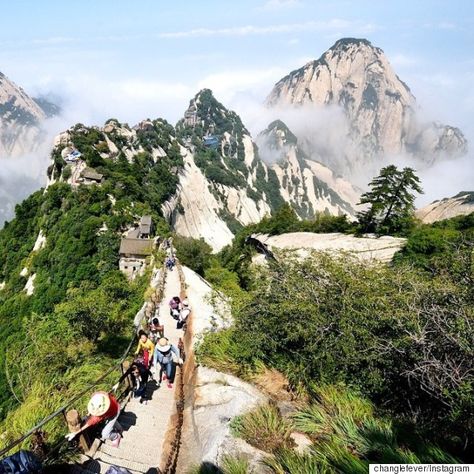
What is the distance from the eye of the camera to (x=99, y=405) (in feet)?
27.6

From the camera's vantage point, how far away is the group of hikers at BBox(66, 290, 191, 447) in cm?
840

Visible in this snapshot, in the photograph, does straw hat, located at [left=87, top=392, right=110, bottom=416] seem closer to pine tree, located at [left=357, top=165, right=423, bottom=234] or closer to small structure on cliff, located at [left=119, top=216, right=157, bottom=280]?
small structure on cliff, located at [left=119, top=216, right=157, bottom=280]

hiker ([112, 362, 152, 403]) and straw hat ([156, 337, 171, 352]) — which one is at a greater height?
straw hat ([156, 337, 171, 352])

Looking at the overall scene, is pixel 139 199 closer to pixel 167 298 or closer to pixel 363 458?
pixel 167 298

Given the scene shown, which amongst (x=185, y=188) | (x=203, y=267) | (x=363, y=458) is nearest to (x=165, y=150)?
(x=185, y=188)

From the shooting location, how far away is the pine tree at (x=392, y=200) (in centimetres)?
4484

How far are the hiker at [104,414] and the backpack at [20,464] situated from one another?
1.37 m

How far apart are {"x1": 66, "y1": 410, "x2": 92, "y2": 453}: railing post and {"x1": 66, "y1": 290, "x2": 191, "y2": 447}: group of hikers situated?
0.32 feet

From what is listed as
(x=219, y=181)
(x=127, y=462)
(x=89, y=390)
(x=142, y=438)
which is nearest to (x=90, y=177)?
(x=89, y=390)

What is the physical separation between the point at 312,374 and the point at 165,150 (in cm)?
9794

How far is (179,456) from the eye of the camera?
8.95 metres

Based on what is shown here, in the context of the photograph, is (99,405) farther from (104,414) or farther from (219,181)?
(219,181)

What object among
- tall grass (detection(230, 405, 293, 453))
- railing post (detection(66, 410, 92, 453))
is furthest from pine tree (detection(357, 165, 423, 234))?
railing post (detection(66, 410, 92, 453))

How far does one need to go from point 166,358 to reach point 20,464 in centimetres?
567
